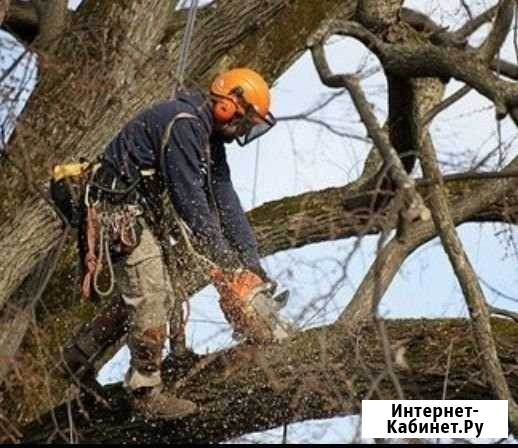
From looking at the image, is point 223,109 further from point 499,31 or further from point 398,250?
point 499,31

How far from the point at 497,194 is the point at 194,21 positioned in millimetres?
1792

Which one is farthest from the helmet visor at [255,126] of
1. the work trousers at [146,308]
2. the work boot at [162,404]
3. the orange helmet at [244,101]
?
the work boot at [162,404]

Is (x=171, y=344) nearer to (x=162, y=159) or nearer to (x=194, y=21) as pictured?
(x=162, y=159)

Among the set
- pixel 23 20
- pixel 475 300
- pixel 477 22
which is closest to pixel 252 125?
pixel 475 300

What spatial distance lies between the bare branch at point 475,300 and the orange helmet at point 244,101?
0.82m

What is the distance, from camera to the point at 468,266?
22.7 feet

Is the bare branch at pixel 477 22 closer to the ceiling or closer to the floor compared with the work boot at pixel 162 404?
closer to the ceiling

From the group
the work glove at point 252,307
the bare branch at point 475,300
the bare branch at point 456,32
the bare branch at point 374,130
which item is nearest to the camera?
the bare branch at point 374,130

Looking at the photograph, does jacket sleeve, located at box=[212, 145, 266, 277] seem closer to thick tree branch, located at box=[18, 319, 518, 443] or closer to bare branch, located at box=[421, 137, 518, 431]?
thick tree branch, located at box=[18, 319, 518, 443]

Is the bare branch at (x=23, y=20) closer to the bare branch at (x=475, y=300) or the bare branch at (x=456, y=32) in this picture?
the bare branch at (x=456, y=32)

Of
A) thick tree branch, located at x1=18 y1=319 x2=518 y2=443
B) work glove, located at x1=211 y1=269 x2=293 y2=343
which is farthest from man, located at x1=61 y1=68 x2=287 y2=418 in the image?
thick tree branch, located at x1=18 y1=319 x2=518 y2=443

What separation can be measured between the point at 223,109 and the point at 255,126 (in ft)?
0.63

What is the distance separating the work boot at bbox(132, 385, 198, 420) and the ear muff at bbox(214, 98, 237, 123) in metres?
1.12

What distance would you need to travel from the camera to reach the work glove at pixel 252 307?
716 centimetres
